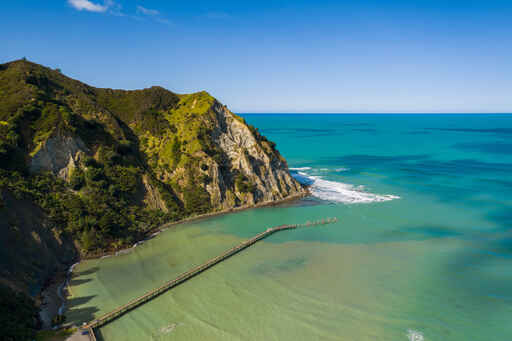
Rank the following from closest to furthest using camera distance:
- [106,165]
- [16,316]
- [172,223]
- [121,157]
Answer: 1. [16,316]
2. [106,165]
3. [172,223]
4. [121,157]

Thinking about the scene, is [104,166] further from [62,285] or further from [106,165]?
[62,285]

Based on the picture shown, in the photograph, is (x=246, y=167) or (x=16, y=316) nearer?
(x=16, y=316)

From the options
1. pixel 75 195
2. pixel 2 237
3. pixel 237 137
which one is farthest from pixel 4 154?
pixel 237 137

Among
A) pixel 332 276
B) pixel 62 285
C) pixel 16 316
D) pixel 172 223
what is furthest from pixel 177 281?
pixel 332 276

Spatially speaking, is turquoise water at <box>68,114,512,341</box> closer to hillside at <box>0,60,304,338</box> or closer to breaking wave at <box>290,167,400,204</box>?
breaking wave at <box>290,167,400,204</box>

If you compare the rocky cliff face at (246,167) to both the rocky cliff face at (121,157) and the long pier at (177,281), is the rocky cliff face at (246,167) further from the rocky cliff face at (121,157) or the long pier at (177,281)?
the long pier at (177,281)

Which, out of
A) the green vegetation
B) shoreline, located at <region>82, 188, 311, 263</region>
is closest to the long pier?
the green vegetation
